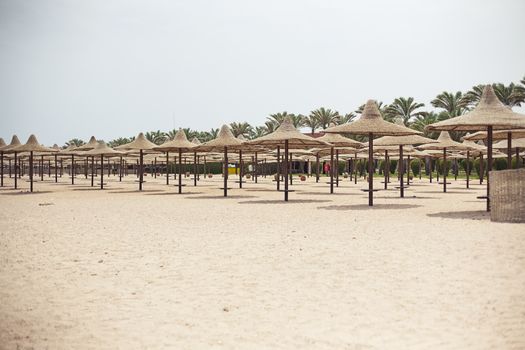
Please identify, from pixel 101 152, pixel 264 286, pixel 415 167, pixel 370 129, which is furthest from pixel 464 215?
pixel 415 167

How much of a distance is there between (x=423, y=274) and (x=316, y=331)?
2.34 metres

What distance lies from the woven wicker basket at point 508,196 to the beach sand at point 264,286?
0.73m

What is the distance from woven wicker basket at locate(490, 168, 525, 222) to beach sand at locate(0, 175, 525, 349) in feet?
2.38

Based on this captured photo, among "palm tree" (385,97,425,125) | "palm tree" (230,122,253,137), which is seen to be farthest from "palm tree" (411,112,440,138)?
"palm tree" (230,122,253,137)

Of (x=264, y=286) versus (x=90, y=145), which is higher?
(x=90, y=145)

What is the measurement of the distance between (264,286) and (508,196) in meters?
7.51

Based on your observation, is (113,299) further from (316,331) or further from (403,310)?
(403,310)

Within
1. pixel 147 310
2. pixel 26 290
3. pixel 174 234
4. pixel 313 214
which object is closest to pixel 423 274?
pixel 147 310

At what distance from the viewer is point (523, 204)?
36.3ft

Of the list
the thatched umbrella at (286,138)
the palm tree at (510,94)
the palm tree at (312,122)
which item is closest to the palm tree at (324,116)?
the palm tree at (312,122)

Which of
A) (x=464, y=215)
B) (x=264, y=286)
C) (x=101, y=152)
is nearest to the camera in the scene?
(x=264, y=286)

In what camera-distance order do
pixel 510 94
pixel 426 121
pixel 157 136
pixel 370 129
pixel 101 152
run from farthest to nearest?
pixel 157 136, pixel 426 121, pixel 510 94, pixel 101 152, pixel 370 129

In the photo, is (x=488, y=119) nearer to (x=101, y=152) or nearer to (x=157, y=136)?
(x=101, y=152)

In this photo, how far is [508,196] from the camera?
443 inches
